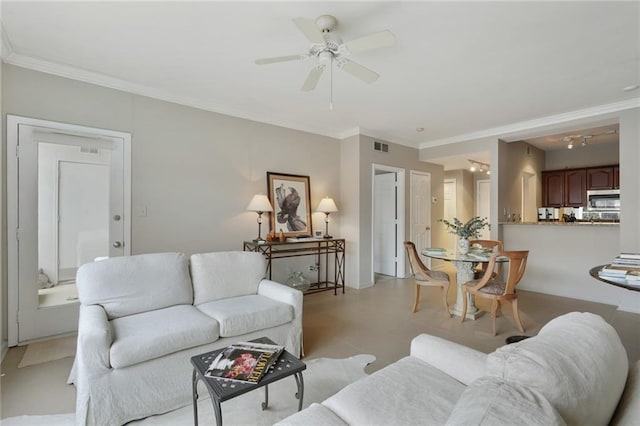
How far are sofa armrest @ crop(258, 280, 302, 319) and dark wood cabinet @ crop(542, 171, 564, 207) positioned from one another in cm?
676

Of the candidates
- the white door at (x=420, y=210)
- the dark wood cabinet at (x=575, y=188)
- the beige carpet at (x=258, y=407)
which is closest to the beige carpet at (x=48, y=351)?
the beige carpet at (x=258, y=407)

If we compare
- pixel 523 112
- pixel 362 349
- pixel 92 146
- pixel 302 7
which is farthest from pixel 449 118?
pixel 92 146

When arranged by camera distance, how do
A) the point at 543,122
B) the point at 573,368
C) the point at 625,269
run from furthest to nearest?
the point at 543,122
the point at 625,269
the point at 573,368

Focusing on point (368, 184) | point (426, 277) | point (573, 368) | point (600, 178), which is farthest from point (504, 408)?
point (600, 178)

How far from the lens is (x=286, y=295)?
8.83 ft

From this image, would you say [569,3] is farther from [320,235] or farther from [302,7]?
[320,235]

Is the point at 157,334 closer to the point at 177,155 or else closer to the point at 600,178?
the point at 177,155

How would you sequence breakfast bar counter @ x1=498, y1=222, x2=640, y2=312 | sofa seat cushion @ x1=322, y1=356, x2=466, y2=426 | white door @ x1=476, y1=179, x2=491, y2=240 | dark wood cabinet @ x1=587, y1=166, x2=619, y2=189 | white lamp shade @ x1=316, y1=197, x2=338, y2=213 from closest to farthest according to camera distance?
sofa seat cushion @ x1=322, y1=356, x2=466, y2=426
breakfast bar counter @ x1=498, y1=222, x2=640, y2=312
white lamp shade @ x1=316, y1=197, x2=338, y2=213
dark wood cabinet @ x1=587, y1=166, x2=619, y2=189
white door @ x1=476, y1=179, x2=491, y2=240

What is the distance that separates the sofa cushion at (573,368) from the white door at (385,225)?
16.4ft

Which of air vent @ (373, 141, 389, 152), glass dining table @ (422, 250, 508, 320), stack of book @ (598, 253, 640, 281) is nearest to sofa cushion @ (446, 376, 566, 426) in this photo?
stack of book @ (598, 253, 640, 281)

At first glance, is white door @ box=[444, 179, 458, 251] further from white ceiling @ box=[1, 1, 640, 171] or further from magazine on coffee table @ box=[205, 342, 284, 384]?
magazine on coffee table @ box=[205, 342, 284, 384]

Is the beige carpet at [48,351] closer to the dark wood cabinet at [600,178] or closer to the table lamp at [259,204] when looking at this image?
the table lamp at [259,204]

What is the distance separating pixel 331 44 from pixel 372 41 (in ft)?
1.37

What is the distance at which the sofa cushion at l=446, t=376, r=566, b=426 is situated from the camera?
0.67 m
